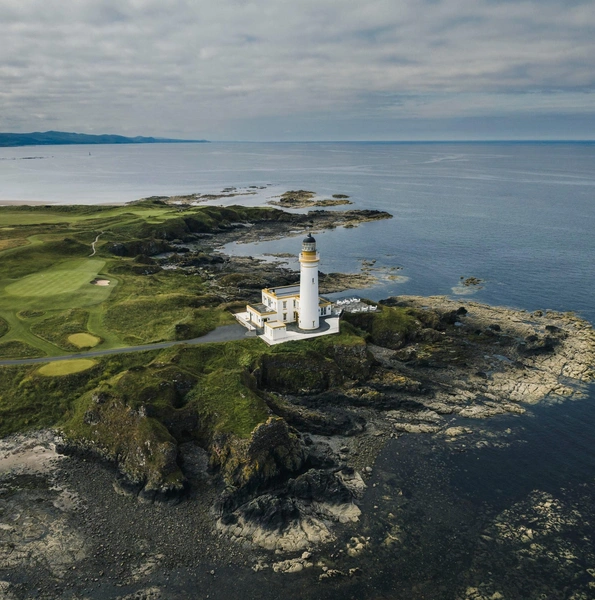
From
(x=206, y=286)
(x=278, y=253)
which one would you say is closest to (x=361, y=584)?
(x=206, y=286)

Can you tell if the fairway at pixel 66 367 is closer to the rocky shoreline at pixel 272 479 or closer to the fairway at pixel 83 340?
the fairway at pixel 83 340

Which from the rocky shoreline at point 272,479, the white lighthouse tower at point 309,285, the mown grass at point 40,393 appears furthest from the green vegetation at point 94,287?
the rocky shoreline at point 272,479

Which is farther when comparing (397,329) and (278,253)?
(278,253)

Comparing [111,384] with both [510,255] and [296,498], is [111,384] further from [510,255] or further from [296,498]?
[510,255]

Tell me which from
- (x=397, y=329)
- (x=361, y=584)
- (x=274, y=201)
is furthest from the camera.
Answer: (x=274, y=201)

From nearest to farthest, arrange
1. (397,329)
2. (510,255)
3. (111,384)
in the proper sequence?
(111,384) < (397,329) < (510,255)

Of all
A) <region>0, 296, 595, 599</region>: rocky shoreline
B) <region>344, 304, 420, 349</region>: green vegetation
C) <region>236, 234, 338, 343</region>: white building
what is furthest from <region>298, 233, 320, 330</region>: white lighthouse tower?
<region>344, 304, 420, 349</region>: green vegetation

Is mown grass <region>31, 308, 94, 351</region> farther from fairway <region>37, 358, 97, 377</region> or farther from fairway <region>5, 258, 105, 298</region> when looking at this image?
fairway <region>5, 258, 105, 298</region>
